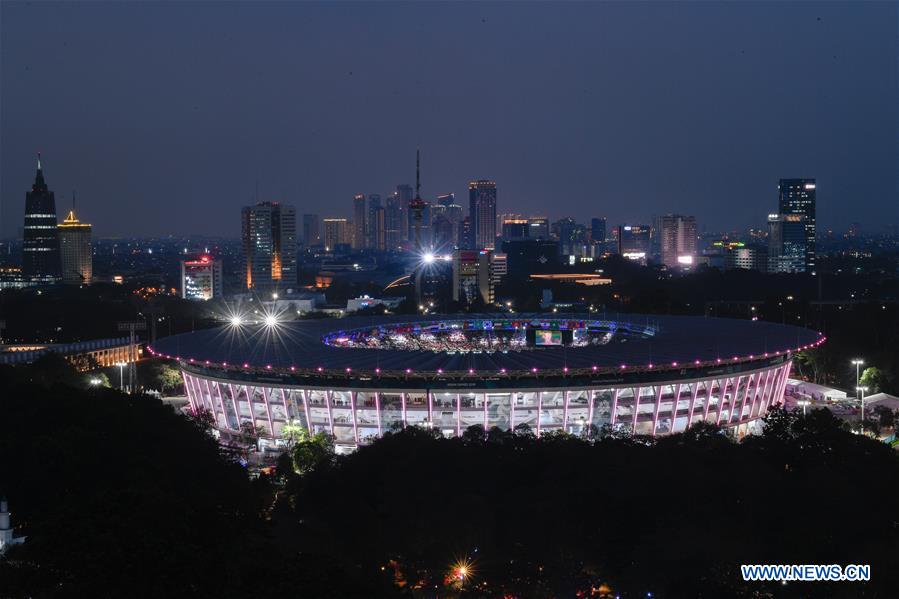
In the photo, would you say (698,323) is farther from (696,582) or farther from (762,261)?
(762,261)

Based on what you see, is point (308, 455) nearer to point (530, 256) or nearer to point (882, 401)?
point (882, 401)

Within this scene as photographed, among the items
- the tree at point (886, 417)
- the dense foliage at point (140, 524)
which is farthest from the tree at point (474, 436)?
the tree at point (886, 417)

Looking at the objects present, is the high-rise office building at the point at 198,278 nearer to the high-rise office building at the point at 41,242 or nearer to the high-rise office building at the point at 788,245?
the high-rise office building at the point at 41,242

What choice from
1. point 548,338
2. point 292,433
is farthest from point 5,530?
point 548,338

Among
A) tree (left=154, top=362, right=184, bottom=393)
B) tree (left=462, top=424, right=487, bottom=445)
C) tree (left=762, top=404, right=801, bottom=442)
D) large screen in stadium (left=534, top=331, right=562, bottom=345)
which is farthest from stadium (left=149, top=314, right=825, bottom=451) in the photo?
large screen in stadium (left=534, top=331, right=562, bottom=345)

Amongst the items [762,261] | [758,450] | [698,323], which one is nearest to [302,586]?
[758,450]
